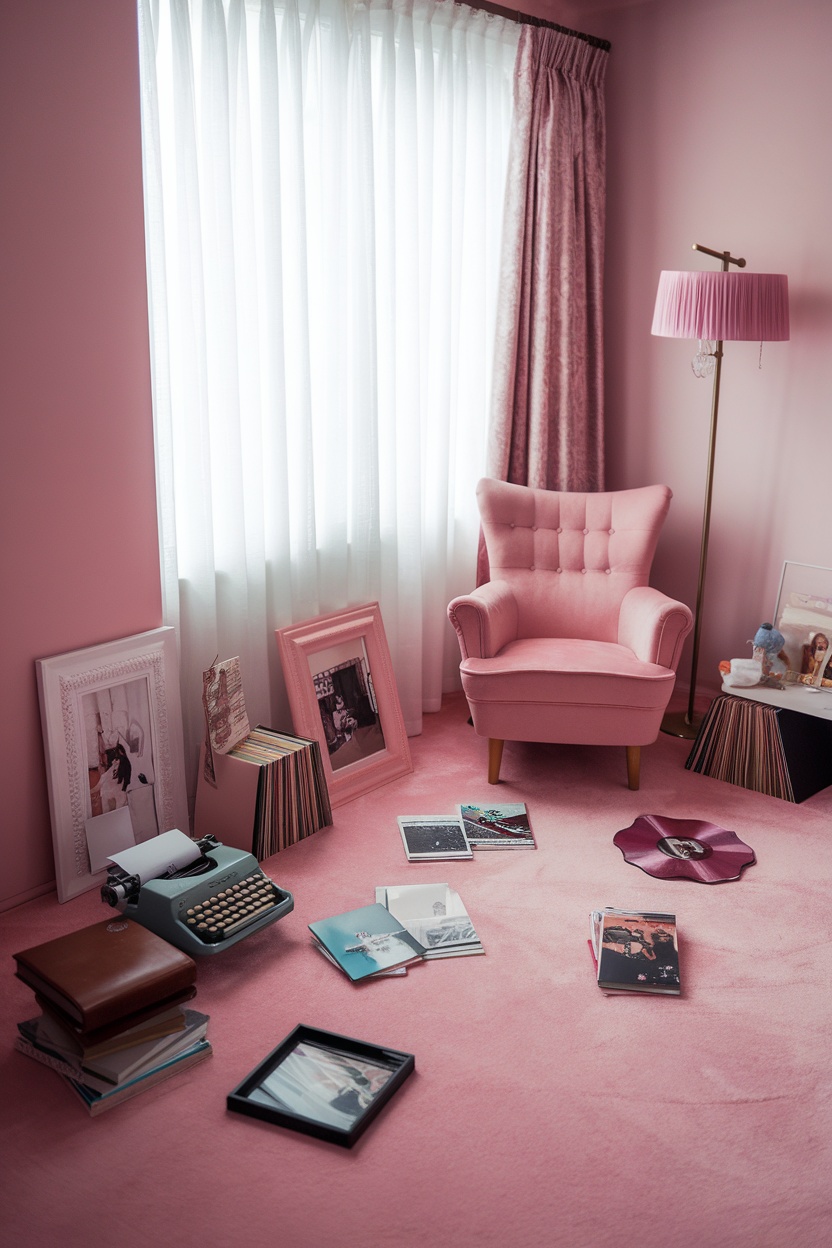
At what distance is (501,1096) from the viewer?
1.97m

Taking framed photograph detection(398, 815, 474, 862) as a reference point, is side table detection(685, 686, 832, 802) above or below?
above

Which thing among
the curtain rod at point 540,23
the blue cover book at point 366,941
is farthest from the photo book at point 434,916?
the curtain rod at point 540,23

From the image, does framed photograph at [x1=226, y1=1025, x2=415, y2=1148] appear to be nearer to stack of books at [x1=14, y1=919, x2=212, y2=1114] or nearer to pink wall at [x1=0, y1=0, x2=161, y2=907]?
stack of books at [x1=14, y1=919, x2=212, y2=1114]

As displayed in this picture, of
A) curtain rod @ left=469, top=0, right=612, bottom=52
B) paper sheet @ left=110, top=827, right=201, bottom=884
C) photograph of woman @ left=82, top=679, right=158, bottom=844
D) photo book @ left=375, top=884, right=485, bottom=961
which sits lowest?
photo book @ left=375, top=884, right=485, bottom=961

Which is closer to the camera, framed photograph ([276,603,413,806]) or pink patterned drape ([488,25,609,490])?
framed photograph ([276,603,413,806])

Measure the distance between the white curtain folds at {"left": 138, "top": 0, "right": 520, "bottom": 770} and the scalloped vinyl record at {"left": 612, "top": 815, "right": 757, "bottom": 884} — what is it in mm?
1078

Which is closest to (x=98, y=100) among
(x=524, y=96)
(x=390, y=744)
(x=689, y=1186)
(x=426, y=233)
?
(x=426, y=233)

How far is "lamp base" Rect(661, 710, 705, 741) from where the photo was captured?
378 cm

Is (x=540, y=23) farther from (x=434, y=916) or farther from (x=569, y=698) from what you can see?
(x=434, y=916)

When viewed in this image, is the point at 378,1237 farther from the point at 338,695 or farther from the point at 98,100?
the point at 98,100

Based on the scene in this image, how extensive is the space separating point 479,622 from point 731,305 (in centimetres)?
135

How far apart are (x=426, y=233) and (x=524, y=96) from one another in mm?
658

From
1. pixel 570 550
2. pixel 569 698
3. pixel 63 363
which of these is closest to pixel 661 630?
pixel 569 698

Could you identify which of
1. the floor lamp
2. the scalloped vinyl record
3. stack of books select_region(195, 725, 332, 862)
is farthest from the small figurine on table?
stack of books select_region(195, 725, 332, 862)
